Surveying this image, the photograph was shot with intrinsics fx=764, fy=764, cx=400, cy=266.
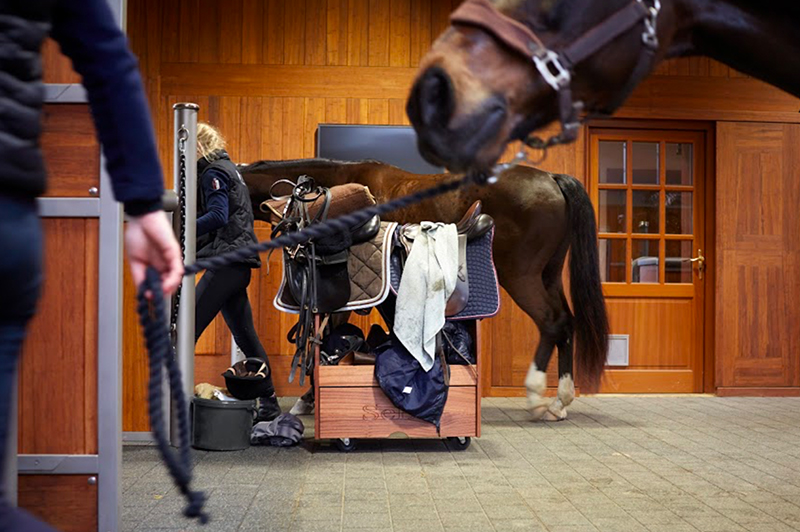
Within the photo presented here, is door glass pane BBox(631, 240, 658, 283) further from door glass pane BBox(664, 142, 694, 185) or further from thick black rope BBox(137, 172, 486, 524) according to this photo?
thick black rope BBox(137, 172, 486, 524)

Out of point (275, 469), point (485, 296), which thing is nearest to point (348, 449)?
point (275, 469)

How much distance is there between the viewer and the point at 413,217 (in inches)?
196

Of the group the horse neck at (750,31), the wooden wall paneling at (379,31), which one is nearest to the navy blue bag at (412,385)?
the horse neck at (750,31)

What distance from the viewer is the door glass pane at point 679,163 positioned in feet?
20.6

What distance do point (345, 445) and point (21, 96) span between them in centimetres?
313

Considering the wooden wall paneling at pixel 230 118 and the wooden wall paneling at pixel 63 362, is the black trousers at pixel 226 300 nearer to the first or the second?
the wooden wall paneling at pixel 63 362

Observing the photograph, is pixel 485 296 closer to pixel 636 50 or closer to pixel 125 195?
pixel 636 50

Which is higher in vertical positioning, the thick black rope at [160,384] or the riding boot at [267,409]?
the thick black rope at [160,384]

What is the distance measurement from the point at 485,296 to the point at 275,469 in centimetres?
131

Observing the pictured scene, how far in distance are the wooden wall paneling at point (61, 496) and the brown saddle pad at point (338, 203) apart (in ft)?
6.22

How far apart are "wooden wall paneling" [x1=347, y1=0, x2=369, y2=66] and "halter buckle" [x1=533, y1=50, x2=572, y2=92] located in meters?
5.02

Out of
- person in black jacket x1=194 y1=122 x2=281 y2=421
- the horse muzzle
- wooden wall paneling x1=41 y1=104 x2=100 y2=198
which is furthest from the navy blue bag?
the horse muzzle

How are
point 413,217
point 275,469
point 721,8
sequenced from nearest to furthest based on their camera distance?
point 721,8, point 275,469, point 413,217

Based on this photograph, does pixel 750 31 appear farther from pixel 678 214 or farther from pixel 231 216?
pixel 678 214
